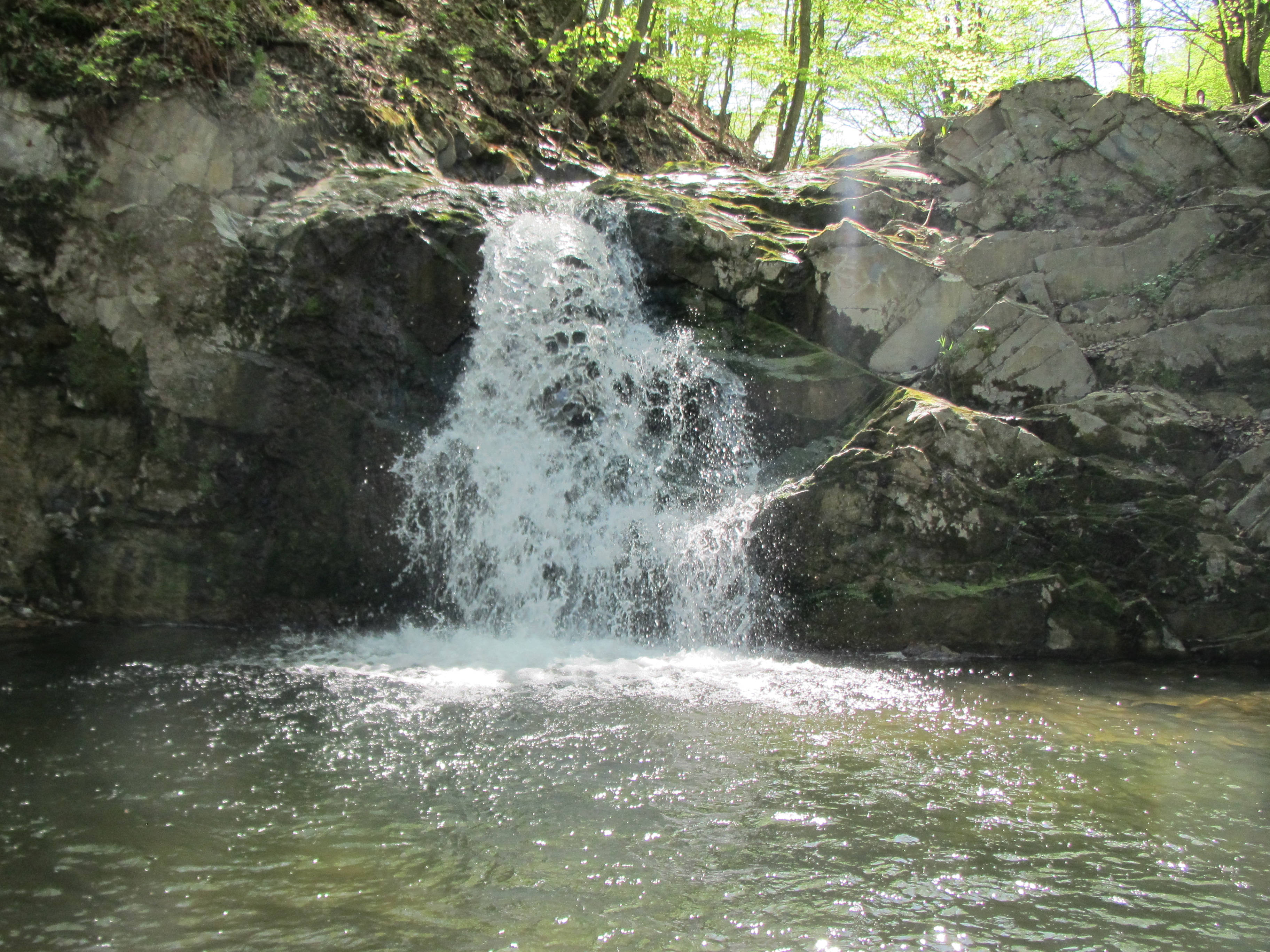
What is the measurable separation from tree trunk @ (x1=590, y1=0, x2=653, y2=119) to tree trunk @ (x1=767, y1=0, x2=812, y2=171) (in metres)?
2.74

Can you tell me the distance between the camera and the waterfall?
7953 millimetres

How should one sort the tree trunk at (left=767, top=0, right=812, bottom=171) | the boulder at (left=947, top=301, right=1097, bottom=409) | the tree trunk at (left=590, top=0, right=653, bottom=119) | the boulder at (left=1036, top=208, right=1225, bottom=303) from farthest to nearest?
the tree trunk at (left=767, top=0, right=812, bottom=171) → the tree trunk at (left=590, top=0, right=653, bottom=119) → the boulder at (left=1036, top=208, right=1225, bottom=303) → the boulder at (left=947, top=301, right=1097, bottom=409)

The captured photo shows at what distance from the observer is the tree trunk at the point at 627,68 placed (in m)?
14.5

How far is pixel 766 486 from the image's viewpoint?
28.0 ft

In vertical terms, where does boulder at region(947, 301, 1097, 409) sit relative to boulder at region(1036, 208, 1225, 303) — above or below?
below

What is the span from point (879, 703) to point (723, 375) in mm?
4122

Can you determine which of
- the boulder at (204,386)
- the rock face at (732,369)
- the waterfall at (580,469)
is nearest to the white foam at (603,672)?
the waterfall at (580,469)

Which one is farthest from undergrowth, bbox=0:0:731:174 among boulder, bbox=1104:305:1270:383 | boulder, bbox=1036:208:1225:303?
boulder, bbox=1104:305:1270:383

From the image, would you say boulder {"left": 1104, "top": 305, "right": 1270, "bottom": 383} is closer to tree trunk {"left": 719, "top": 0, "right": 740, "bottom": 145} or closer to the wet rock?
the wet rock

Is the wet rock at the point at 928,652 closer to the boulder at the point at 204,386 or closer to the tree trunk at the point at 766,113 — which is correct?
the boulder at the point at 204,386

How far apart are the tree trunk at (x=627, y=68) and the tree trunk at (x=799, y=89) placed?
8.99ft

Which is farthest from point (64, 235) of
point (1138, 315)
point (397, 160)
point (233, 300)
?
point (1138, 315)

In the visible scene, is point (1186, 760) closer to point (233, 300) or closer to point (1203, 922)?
point (1203, 922)

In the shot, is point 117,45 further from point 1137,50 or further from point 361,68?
point 1137,50
